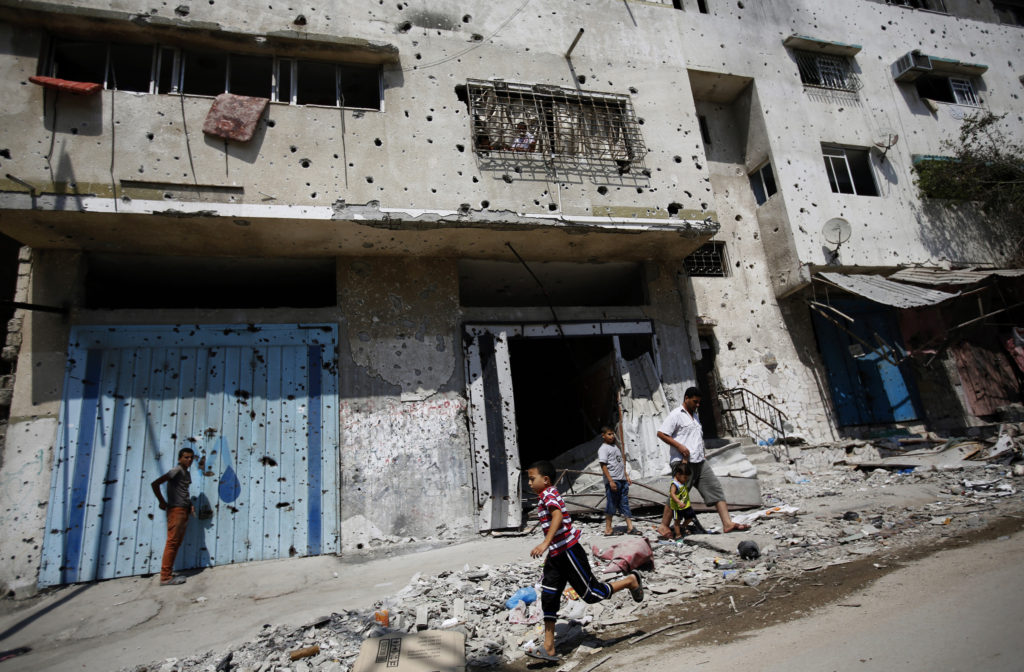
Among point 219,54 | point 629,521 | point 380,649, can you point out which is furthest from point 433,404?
point 219,54

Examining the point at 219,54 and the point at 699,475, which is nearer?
the point at 699,475

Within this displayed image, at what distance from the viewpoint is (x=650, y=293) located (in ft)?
28.6

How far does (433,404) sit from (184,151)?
4301 millimetres

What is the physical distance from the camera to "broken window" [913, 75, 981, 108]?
13.1m

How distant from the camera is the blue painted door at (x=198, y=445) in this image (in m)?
5.97

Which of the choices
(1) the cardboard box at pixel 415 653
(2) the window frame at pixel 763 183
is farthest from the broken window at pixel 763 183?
(1) the cardboard box at pixel 415 653

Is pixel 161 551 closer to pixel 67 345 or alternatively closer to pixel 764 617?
pixel 67 345

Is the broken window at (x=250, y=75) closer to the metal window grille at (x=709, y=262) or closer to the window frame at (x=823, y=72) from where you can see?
the metal window grille at (x=709, y=262)

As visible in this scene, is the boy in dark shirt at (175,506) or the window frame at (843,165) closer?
the boy in dark shirt at (175,506)

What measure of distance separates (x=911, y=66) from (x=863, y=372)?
699 centimetres

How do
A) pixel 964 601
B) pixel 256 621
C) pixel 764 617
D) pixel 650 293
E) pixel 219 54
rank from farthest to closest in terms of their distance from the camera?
pixel 650 293
pixel 219 54
pixel 256 621
pixel 764 617
pixel 964 601

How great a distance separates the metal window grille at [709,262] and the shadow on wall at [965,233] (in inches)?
162

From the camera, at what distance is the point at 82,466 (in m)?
6.06

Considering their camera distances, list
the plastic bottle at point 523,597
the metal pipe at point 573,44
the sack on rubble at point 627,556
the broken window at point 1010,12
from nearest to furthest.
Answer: the plastic bottle at point 523,597 < the sack on rubble at point 627,556 < the metal pipe at point 573,44 < the broken window at point 1010,12
